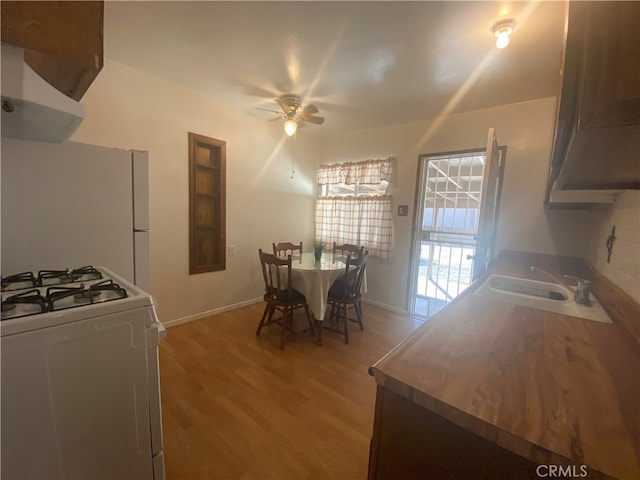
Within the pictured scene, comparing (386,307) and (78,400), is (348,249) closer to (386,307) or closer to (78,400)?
(386,307)

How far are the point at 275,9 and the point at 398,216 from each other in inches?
98.8

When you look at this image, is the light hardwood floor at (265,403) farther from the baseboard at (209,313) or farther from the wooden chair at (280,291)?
the wooden chair at (280,291)

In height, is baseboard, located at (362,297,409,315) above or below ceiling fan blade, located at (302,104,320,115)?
below

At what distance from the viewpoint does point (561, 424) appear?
51cm

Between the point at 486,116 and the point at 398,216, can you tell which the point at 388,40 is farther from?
the point at 398,216

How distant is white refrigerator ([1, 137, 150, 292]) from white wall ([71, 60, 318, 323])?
1.11 meters

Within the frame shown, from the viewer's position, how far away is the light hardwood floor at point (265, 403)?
1395mm

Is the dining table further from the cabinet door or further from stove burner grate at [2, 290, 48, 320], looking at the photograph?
the cabinet door

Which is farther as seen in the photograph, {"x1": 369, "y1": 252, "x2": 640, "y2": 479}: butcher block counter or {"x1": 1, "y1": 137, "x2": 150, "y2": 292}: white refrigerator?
{"x1": 1, "y1": 137, "x2": 150, "y2": 292}: white refrigerator

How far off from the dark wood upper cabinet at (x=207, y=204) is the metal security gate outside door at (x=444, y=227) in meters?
2.35

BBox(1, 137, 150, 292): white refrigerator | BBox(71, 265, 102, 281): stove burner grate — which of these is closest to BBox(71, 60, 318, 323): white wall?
BBox(1, 137, 150, 292): white refrigerator

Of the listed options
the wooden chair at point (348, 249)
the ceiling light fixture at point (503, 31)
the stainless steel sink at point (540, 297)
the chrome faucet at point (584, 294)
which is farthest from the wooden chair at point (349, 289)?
the ceiling light fixture at point (503, 31)

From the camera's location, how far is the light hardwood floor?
1.39m

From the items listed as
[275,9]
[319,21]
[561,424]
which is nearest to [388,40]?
[319,21]
